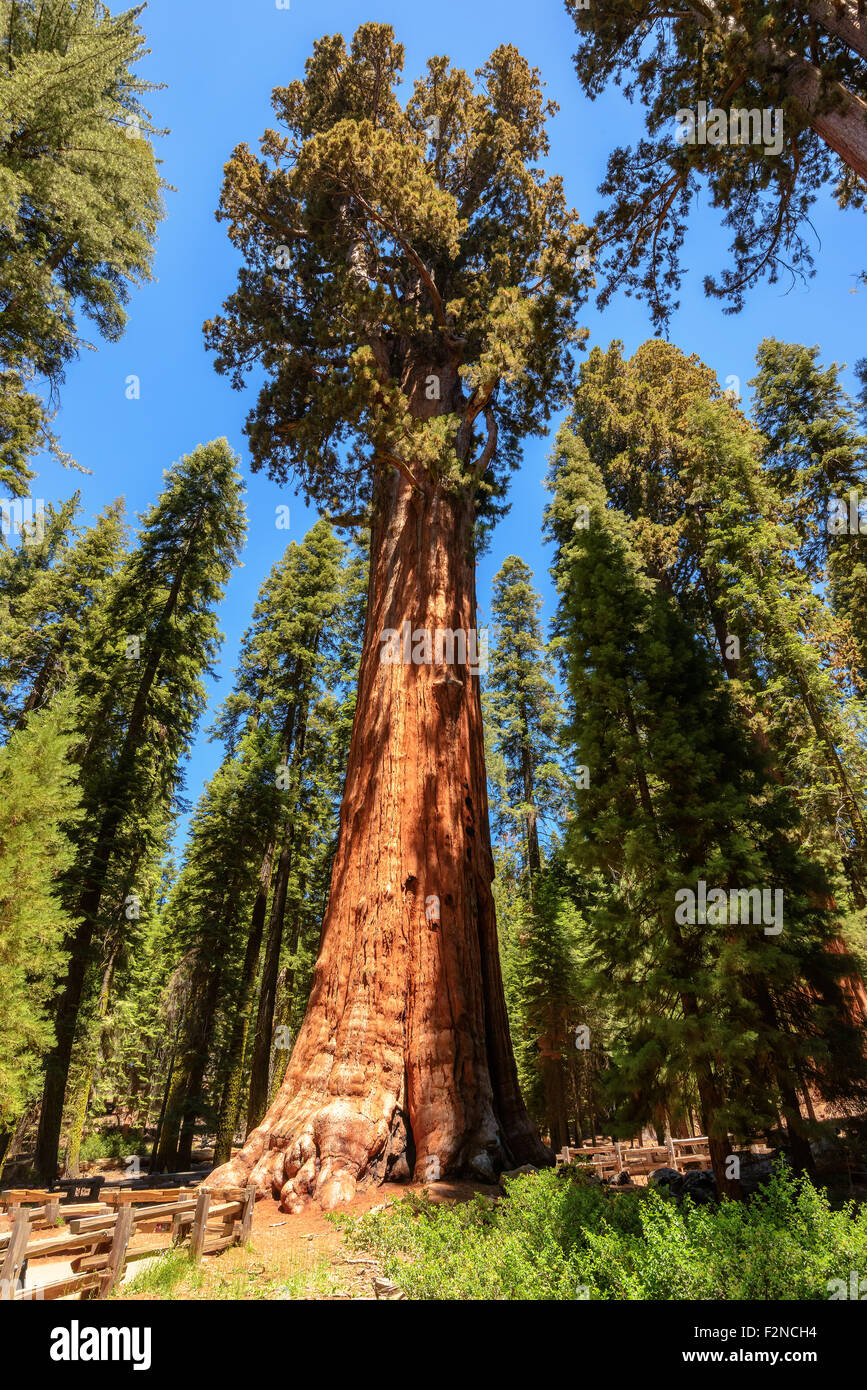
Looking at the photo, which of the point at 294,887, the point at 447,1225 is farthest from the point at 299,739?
the point at 447,1225

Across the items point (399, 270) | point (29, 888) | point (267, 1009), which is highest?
point (399, 270)

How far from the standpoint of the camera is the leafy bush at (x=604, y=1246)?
10.3 feet

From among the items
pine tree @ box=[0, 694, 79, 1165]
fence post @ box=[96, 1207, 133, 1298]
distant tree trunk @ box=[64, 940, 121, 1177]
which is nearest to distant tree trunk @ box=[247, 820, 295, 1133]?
distant tree trunk @ box=[64, 940, 121, 1177]

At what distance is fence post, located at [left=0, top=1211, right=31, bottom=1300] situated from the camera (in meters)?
3.57

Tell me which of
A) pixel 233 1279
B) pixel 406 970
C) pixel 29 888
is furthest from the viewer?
pixel 29 888

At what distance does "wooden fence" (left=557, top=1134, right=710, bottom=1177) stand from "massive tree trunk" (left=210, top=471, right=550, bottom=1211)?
6439 millimetres

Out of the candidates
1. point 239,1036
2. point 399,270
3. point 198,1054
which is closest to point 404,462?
point 399,270

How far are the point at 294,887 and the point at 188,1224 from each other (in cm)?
1593

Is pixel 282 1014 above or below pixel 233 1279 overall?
above

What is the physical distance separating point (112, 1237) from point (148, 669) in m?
13.9

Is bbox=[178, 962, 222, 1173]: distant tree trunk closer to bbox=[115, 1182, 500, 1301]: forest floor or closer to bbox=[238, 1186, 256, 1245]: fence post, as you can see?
bbox=[238, 1186, 256, 1245]: fence post

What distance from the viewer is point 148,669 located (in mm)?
16312

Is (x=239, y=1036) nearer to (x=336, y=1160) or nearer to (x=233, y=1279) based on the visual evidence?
(x=336, y=1160)

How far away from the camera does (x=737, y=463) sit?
13.1 metres
